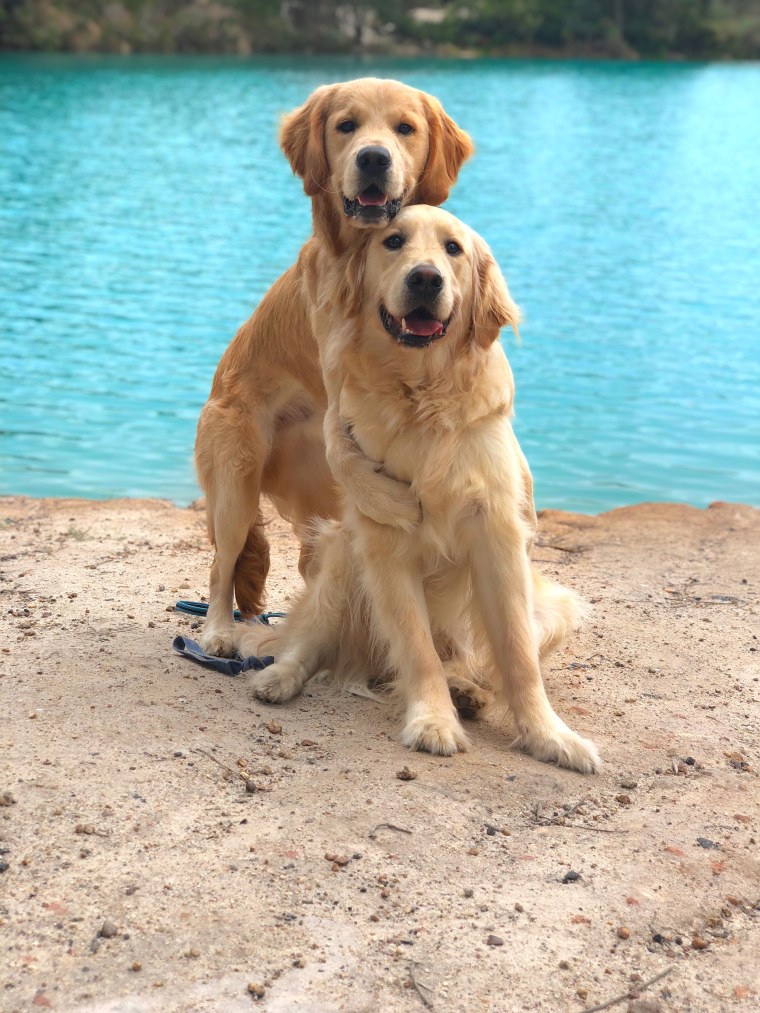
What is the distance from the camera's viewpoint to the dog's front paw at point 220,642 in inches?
183

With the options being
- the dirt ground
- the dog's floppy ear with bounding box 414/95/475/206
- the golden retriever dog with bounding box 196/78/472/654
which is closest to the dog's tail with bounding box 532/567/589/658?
the dirt ground

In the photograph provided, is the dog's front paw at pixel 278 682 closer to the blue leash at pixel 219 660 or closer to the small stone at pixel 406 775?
the blue leash at pixel 219 660

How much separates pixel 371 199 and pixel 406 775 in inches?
75.4

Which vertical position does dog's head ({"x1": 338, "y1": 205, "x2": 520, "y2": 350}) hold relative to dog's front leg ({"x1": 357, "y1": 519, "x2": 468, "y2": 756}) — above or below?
above

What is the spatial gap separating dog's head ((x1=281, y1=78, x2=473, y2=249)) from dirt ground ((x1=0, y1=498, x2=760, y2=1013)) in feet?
5.79

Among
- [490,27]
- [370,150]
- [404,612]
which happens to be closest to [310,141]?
[370,150]

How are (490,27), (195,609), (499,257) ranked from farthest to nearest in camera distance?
1. (490,27)
2. (499,257)
3. (195,609)

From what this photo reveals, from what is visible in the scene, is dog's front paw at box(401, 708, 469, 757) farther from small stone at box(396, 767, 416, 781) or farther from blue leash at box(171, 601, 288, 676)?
blue leash at box(171, 601, 288, 676)

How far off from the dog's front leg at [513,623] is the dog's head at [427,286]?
670 mm

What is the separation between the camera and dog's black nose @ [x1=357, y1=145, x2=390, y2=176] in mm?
3908

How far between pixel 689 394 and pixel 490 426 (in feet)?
27.6

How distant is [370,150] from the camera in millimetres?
3908

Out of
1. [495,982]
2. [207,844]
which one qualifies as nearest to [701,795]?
[495,982]

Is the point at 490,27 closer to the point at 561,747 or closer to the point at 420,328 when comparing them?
the point at 420,328
